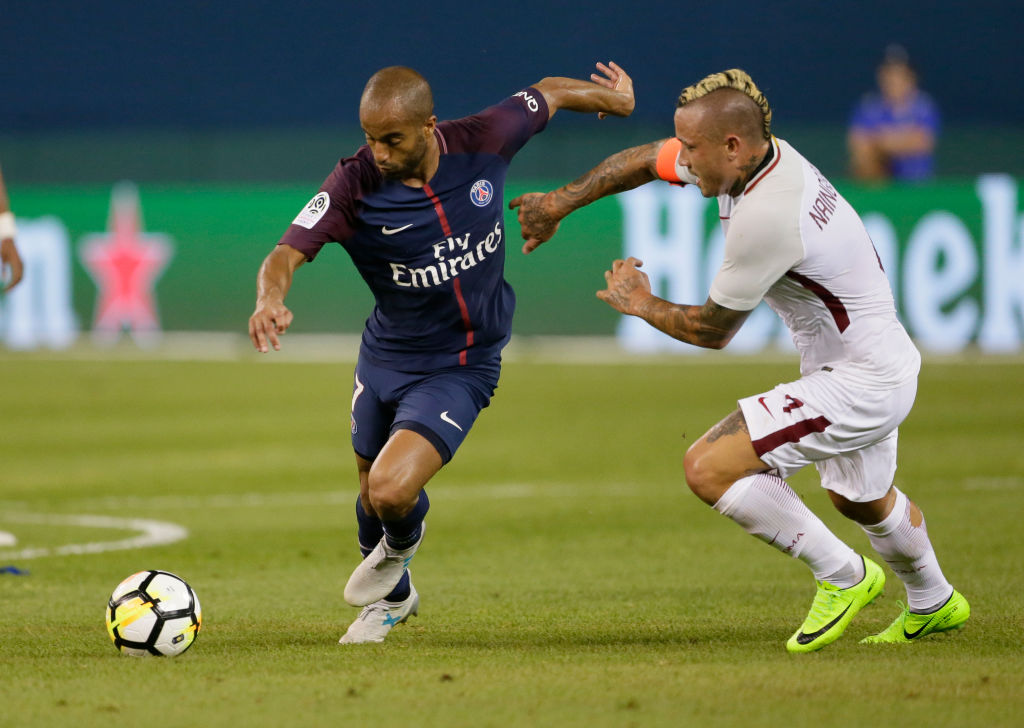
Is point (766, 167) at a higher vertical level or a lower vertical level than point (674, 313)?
higher

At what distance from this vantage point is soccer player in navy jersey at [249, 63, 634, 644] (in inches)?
234

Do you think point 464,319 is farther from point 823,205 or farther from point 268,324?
point 823,205

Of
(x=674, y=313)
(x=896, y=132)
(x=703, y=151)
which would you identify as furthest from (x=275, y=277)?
(x=896, y=132)

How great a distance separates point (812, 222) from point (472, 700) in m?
2.13

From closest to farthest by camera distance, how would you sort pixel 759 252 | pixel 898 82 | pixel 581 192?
pixel 759 252 → pixel 581 192 → pixel 898 82

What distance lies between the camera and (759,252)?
5469 mm

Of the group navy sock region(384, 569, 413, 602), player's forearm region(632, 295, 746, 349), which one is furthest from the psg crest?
navy sock region(384, 569, 413, 602)

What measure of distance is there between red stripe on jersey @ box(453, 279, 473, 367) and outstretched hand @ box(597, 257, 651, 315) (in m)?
0.74

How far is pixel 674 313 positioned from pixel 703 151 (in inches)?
23.9

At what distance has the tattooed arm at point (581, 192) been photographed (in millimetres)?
6504

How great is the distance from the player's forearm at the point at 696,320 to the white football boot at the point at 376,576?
1.36 m

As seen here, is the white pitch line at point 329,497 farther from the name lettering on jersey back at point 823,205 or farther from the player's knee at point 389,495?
the name lettering on jersey back at point 823,205

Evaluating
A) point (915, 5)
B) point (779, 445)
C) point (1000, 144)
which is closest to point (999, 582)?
point (779, 445)

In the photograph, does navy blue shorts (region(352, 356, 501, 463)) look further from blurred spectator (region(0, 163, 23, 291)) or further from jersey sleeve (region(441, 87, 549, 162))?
blurred spectator (region(0, 163, 23, 291))
